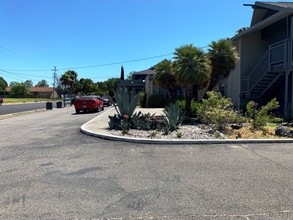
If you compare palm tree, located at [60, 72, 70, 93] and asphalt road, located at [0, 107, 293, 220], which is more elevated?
palm tree, located at [60, 72, 70, 93]

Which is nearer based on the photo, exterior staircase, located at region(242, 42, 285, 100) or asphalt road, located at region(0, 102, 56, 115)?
exterior staircase, located at region(242, 42, 285, 100)

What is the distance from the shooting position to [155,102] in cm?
3241

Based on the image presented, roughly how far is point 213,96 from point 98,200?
937cm

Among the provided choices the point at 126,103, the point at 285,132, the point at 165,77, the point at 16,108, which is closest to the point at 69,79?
the point at 16,108

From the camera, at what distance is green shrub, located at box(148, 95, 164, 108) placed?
32281mm

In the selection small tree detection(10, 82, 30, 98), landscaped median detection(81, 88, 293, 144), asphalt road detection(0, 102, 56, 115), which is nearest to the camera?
landscaped median detection(81, 88, 293, 144)

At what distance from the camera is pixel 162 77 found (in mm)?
28734

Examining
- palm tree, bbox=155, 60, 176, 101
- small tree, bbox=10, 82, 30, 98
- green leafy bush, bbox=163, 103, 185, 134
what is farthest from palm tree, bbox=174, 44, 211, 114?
small tree, bbox=10, 82, 30, 98

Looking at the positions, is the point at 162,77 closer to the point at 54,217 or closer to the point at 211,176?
the point at 211,176

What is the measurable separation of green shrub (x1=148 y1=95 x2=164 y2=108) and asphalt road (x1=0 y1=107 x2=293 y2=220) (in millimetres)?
22889

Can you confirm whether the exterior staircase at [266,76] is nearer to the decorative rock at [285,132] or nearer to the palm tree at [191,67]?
the palm tree at [191,67]

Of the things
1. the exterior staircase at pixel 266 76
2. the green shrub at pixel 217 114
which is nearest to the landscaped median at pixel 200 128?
the green shrub at pixel 217 114

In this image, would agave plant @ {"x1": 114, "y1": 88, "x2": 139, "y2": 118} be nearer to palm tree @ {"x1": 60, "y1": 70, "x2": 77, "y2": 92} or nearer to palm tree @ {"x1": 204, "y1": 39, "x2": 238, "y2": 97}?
palm tree @ {"x1": 204, "y1": 39, "x2": 238, "y2": 97}

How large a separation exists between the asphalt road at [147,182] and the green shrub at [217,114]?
2.77 metres
